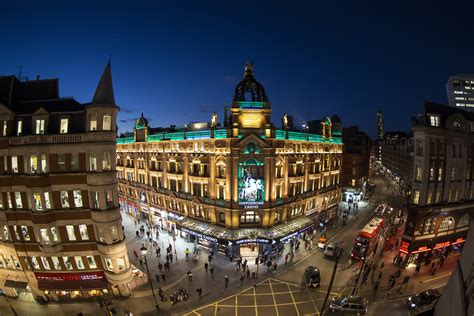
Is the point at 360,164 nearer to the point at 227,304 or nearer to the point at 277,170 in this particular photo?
the point at 277,170

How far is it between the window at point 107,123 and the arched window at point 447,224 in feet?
146

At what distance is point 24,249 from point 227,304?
2203 cm

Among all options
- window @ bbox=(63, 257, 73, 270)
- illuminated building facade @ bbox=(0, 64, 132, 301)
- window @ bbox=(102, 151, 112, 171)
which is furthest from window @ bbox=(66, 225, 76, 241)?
window @ bbox=(102, 151, 112, 171)

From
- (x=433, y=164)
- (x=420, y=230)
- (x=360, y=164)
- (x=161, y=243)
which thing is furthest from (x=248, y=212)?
(x=360, y=164)

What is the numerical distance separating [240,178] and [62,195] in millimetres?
21654

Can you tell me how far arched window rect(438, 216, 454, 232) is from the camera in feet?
111

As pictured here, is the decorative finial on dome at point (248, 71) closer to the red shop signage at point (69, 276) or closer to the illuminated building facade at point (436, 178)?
the illuminated building facade at point (436, 178)

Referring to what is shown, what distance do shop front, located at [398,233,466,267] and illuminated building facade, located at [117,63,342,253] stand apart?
13.4 meters

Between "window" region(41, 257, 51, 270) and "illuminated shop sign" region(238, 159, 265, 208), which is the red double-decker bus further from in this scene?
"window" region(41, 257, 51, 270)

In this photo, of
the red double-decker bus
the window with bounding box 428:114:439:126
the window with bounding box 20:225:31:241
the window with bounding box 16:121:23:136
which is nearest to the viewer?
the window with bounding box 16:121:23:136

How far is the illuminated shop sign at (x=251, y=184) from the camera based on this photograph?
3603 cm

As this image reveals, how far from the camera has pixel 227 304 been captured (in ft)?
83.7

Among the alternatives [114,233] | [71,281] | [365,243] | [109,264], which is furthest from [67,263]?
[365,243]

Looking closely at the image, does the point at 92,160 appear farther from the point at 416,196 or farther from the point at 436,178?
the point at 436,178
